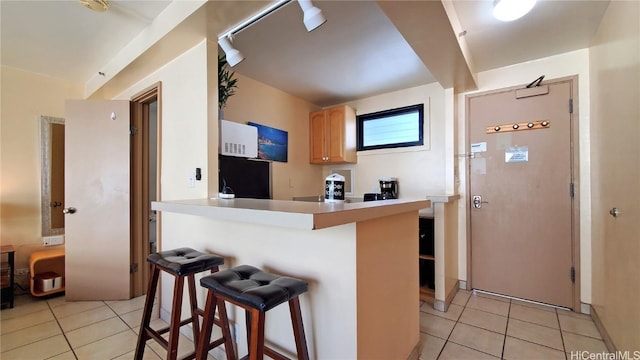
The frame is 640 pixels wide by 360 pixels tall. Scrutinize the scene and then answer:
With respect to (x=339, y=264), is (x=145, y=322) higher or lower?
lower

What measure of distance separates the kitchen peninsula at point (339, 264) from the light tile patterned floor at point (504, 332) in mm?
417

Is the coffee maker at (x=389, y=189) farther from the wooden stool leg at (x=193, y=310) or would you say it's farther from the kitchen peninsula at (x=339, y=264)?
the wooden stool leg at (x=193, y=310)

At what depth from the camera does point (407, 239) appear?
1.69 metres

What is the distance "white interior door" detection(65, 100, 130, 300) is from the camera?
274cm

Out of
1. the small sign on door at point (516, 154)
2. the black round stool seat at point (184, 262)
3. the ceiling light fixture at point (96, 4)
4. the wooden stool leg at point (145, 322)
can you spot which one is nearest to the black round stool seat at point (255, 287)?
the black round stool seat at point (184, 262)

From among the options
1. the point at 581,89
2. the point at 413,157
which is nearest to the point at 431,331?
the point at 413,157

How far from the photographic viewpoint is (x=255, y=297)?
1.08 meters

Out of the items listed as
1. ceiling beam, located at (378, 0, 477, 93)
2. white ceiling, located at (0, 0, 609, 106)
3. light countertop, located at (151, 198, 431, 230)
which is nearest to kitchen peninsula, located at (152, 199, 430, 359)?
light countertop, located at (151, 198, 431, 230)

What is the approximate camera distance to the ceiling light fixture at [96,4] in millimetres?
1814

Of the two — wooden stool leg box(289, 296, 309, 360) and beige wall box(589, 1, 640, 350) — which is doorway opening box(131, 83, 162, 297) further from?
beige wall box(589, 1, 640, 350)

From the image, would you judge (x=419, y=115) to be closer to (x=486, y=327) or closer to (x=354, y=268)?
(x=486, y=327)

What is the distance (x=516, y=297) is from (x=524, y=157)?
1.39 m

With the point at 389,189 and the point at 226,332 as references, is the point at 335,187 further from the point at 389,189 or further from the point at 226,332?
the point at 389,189

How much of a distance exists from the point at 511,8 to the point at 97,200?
12.6 feet
